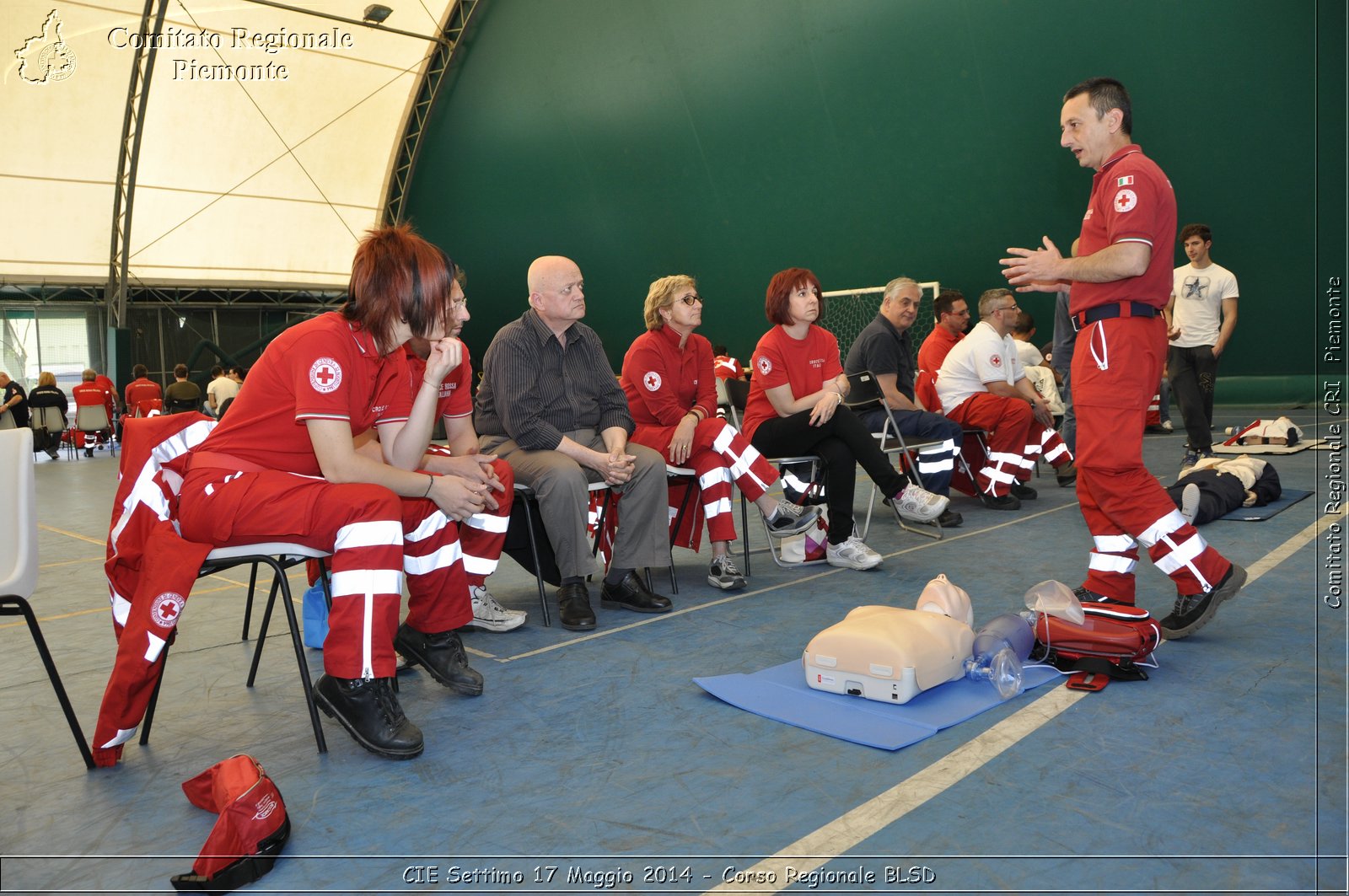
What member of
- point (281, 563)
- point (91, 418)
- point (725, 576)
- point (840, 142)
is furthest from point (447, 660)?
point (91, 418)

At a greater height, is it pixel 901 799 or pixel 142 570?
pixel 142 570

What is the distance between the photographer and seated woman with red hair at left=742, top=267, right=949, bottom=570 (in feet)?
13.6

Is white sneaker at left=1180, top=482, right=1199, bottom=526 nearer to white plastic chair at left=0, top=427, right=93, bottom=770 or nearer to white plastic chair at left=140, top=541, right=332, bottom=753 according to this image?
white plastic chair at left=140, top=541, right=332, bottom=753

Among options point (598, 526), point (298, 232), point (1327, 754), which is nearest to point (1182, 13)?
point (598, 526)

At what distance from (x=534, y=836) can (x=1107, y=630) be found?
1678mm

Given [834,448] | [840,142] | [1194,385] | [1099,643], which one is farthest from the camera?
[840,142]

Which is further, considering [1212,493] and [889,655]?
[1212,493]

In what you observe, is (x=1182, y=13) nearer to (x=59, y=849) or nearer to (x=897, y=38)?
(x=897, y=38)

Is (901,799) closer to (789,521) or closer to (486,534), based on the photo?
(486,534)

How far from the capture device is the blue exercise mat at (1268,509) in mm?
4613

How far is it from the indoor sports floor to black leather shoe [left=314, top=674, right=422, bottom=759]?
0.05m

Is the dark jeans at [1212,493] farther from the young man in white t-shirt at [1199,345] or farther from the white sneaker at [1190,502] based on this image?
the young man in white t-shirt at [1199,345]

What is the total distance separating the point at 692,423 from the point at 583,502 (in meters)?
0.70

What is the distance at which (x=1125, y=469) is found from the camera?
2762 mm
